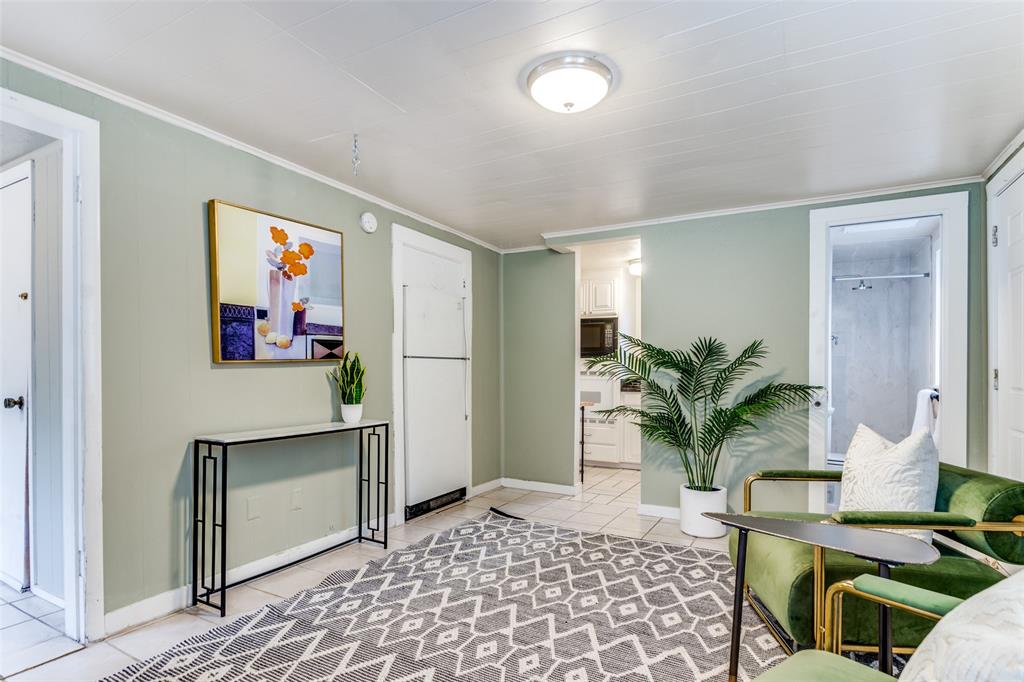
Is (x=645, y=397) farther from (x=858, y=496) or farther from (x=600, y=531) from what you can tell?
(x=858, y=496)

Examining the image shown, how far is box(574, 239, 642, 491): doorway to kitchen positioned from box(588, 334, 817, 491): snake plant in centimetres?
201

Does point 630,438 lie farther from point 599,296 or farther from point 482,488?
point 482,488

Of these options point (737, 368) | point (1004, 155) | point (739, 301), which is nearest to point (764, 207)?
point (739, 301)

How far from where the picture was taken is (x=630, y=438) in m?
6.17

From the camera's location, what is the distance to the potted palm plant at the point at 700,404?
378 cm

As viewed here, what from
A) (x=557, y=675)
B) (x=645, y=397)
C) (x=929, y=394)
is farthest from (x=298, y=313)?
(x=929, y=394)

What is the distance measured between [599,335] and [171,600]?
482 centimetres

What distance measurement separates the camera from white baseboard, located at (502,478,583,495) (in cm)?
496

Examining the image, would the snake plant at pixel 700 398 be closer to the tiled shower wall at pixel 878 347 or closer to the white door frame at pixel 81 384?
the tiled shower wall at pixel 878 347

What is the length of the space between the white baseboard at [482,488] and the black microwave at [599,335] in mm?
1936

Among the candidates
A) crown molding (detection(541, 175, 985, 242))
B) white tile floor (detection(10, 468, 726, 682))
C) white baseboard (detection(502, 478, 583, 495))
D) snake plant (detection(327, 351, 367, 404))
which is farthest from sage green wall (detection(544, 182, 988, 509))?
snake plant (detection(327, 351, 367, 404))

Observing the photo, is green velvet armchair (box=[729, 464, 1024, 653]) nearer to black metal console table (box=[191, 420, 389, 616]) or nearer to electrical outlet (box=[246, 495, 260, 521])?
black metal console table (box=[191, 420, 389, 616])

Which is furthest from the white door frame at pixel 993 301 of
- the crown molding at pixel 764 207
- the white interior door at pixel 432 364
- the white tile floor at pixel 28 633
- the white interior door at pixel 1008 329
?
the white tile floor at pixel 28 633

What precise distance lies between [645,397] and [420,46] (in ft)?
10.3
